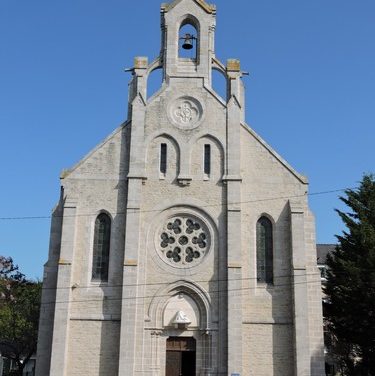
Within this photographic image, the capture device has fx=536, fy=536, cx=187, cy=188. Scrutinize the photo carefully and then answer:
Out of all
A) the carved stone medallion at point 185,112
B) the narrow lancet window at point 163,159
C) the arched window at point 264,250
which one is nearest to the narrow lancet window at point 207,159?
the carved stone medallion at point 185,112

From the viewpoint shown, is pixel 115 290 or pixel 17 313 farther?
pixel 17 313

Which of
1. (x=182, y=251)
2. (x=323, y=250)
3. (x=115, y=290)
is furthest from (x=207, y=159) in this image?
(x=323, y=250)

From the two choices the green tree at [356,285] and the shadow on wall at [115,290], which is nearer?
the shadow on wall at [115,290]

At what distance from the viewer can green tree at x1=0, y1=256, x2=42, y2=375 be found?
43406 mm

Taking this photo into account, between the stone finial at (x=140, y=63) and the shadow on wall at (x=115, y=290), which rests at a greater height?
the stone finial at (x=140, y=63)

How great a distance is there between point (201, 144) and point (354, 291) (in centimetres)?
1121

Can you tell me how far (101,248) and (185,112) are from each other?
8.58m

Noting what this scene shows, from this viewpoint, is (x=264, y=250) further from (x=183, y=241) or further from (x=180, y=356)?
(x=180, y=356)

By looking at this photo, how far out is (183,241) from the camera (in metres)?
27.4

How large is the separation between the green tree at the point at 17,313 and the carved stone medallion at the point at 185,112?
21880 millimetres

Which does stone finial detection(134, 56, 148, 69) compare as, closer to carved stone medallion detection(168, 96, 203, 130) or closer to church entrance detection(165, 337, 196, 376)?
carved stone medallion detection(168, 96, 203, 130)

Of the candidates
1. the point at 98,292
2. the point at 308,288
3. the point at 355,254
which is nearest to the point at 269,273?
the point at 308,288

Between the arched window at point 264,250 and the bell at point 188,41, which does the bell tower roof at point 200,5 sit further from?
the arched window at point 264,250

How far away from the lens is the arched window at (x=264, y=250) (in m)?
26.9
